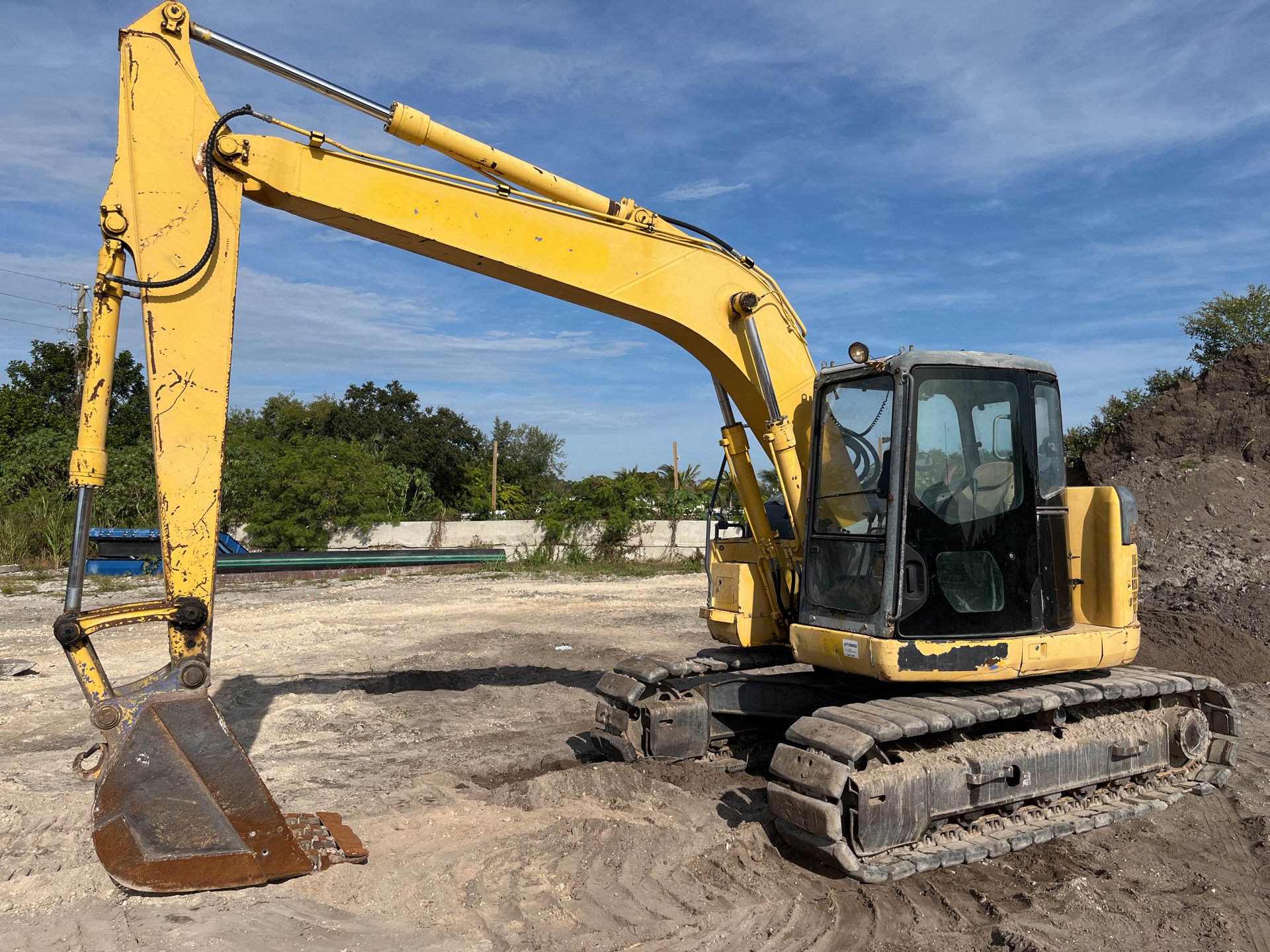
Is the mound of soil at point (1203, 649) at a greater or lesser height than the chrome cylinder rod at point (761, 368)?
lesser

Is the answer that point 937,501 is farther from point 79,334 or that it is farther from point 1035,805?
point 79,334

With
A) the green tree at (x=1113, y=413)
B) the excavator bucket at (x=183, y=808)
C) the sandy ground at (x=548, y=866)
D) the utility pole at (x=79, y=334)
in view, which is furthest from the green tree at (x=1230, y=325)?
the utility pole at (x=79, y=334)

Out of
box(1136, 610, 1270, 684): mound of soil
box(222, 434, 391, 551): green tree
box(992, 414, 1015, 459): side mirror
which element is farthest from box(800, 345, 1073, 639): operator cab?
box(222, 434, 391, 551): green tree

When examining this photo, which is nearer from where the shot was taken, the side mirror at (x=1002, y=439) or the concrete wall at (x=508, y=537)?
the side mirror at (x=1002, y=439)

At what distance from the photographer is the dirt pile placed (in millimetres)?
9328

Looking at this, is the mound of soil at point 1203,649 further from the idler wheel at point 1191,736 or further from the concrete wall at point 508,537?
the concrete wall at point 508,537

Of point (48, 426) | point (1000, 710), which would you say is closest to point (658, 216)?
point (1000, 710)

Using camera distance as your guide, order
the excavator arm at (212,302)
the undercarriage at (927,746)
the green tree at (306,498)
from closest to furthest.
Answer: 1. the excavator arm at (212,302)
2. the undercarriage at (927,746)
3. the green tree at (306,498)

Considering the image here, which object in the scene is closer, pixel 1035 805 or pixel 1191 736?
pixel 1035 805

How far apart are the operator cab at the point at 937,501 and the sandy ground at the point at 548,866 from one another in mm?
1302

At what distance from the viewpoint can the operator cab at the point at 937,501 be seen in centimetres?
485

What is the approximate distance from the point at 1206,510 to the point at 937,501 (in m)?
8.68

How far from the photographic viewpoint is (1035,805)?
16.8ft

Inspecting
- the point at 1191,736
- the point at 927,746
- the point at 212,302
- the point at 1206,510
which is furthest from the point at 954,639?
the point at 1206,510
